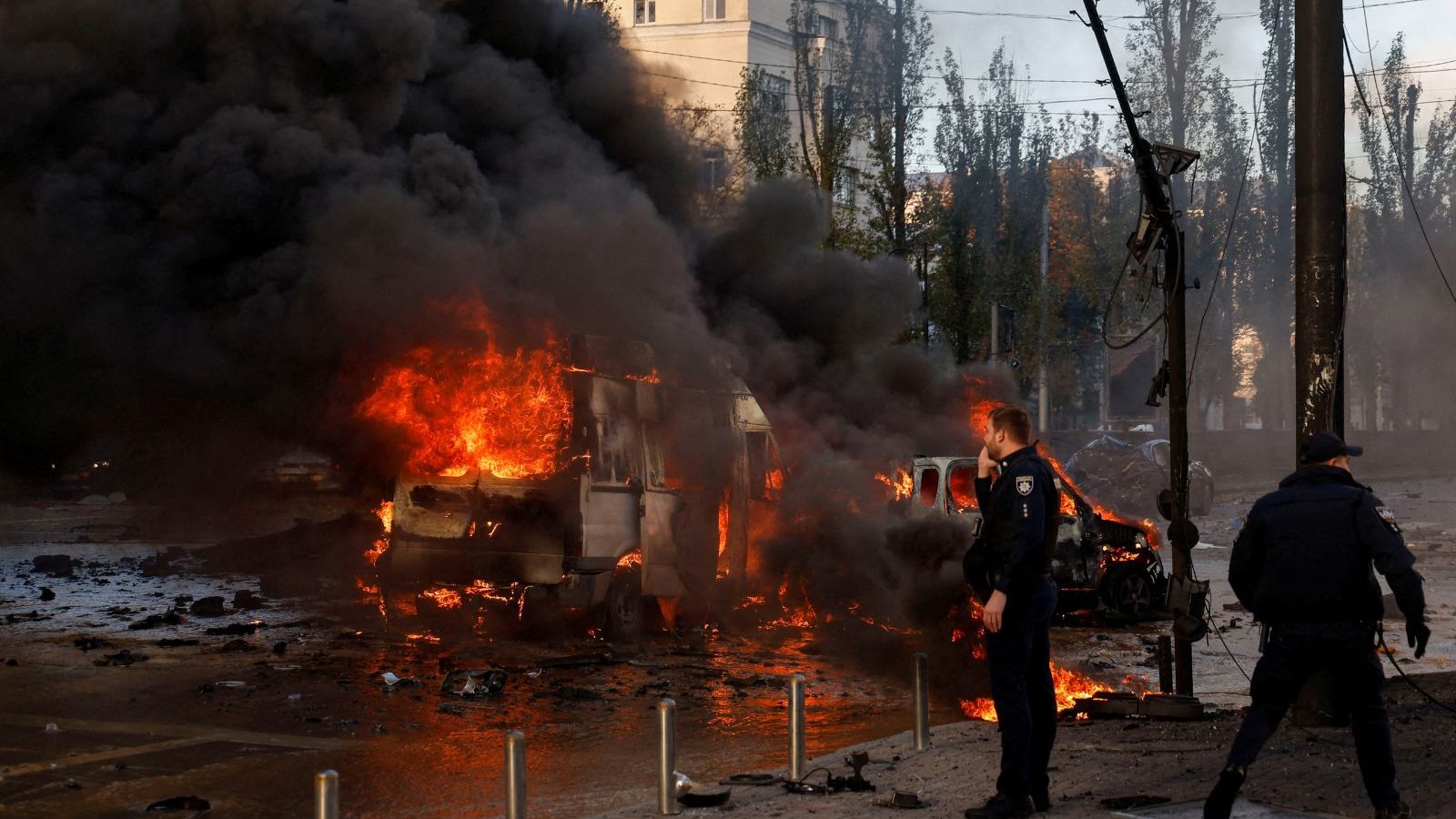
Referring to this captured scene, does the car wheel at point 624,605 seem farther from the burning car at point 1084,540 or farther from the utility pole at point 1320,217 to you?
the utility pole at point 1320,217

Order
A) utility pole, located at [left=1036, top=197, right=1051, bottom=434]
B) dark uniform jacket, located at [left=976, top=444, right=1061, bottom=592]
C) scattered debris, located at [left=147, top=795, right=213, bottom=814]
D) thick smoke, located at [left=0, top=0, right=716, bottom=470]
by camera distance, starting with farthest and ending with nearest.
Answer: utility pole, located at [left=1036, top=197, right=1051, bottom=434] → thick smoke, located at [left=0, top=0, right=716, bottom=470] → scattered debris, located at [left=147, top=795, right=213, bottom=814] → dark uniform jacket, located at [left=976, top=444, right=1061, bottom=592]

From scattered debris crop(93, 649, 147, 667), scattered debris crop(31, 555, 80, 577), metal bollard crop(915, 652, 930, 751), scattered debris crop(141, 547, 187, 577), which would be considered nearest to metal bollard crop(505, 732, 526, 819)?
metal bollard crop(915, 652, 930, 751)

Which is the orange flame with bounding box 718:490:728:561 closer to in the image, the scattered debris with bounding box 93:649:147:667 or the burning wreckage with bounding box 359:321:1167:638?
the burning wreckage with bounding box 359:321:1167:638

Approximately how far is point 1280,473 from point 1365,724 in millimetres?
42141

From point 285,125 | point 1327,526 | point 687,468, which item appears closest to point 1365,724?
point 1327,526

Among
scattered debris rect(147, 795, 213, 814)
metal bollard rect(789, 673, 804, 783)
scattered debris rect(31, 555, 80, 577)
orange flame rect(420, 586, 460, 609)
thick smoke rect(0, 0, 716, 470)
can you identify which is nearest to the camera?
scattered debris rect(147, 795, 213, 814)

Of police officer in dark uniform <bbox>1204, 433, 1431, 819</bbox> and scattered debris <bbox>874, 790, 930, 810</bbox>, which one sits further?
scattered debris <bbox>874, 790, 930, 810</bbox>

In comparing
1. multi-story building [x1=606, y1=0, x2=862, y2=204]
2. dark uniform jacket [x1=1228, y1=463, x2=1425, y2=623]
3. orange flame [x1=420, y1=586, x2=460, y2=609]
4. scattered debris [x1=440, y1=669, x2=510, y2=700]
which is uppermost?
multi-story building [x1=606, y1=0, x2=862, y2=204]

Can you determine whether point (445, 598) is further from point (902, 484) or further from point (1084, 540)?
point (1084, 540)

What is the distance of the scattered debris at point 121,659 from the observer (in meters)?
11.6

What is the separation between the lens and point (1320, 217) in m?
8.80

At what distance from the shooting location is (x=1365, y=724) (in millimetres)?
5719

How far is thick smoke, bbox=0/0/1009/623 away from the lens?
46.3 feet

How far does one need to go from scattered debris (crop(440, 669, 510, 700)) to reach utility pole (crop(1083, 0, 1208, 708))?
13.1 feet
